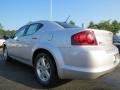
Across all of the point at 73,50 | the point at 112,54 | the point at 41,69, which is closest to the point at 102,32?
the point at 112,54

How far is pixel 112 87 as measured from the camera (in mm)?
5891

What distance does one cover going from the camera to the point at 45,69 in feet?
19.6

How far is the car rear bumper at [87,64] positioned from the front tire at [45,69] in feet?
1.10

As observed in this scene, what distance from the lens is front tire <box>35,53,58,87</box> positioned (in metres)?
5.66

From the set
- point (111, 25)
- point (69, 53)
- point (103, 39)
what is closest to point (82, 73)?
point (69, 53)

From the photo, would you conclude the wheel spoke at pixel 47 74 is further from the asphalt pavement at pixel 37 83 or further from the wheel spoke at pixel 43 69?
the asphalt pavement at pixel 37 83

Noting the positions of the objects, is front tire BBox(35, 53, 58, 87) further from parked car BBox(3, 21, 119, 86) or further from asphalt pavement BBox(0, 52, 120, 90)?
asphalt pavement BBox(0, 52, 120, 90)

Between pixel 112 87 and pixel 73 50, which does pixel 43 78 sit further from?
pixel 112 87

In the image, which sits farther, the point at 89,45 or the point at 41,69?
the point at 41,69

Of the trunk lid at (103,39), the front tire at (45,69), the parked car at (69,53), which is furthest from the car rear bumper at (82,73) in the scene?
the trunk lid at (103,39)

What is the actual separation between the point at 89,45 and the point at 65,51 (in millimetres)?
531

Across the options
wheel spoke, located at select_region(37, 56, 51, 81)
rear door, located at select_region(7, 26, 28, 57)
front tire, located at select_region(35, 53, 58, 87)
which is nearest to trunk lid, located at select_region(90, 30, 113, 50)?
front tire, located at select_region(35, 53, 58, 87)

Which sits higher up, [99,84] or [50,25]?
[50,25]

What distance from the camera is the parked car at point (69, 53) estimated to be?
514cm
